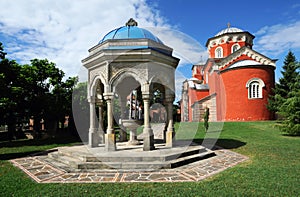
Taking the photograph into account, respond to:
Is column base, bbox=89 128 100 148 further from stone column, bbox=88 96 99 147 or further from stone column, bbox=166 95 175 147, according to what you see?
stone column, bbox=166 95 175 147

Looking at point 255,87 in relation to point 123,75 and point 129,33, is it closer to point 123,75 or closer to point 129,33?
point 129,33

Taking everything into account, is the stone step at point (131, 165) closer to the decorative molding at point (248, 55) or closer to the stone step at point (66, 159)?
the stone step at point (66, 159)

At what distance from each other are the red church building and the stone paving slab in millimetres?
19169

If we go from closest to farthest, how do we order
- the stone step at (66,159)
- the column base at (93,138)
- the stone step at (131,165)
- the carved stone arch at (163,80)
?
the stone step at (131,165) → the stone step at (66,159) → the carved stone arch at (163,80) → the column base at (93,138)

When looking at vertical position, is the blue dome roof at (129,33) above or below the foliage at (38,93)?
above

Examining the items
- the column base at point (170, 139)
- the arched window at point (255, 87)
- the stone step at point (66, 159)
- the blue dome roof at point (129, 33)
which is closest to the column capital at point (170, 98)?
the column base at point (170, 139)

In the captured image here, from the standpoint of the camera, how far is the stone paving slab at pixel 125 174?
5254 millimetres

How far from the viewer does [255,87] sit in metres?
24.3

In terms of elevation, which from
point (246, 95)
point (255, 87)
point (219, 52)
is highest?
point (219, 52)

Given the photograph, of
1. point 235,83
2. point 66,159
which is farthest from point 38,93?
point 235,83

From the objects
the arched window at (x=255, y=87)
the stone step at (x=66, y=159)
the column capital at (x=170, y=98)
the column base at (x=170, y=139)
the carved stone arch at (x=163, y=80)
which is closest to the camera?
the stone step at (x=66, y=159)

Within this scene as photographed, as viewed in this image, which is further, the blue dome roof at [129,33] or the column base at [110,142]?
the blue dome roof at [129,33]

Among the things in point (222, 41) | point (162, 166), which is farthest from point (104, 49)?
point (222, 41)

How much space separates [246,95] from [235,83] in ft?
6.19
